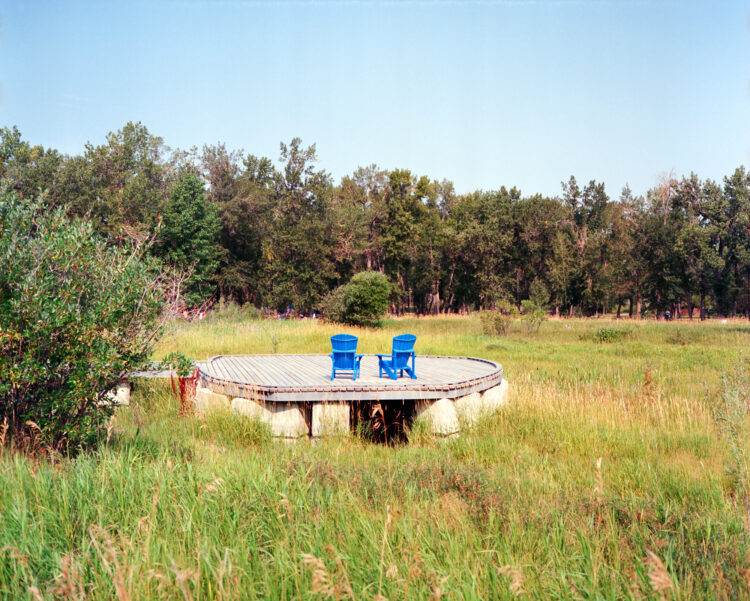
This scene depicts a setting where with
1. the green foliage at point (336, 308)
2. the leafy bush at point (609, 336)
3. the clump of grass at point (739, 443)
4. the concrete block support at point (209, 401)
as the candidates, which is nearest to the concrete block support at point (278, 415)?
the concrete block support at point (209, 401)

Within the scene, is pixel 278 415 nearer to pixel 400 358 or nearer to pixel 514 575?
pixel 400 358

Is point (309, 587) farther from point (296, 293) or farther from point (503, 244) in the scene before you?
point (503, 244)

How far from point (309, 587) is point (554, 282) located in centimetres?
3879

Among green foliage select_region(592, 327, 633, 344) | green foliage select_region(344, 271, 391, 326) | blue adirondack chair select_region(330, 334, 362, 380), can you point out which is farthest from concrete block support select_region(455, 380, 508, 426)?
green foliage select_region(344, 271, 391, 326)

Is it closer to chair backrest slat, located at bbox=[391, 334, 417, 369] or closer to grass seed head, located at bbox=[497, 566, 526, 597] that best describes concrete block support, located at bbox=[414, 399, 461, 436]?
chair backrest slat, located at bbox=[391, 334, 417, 369]

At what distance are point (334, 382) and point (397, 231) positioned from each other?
31621mm

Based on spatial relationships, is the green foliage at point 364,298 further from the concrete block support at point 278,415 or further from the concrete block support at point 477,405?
the concrete block support at point 278,415

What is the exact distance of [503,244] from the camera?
3894 centimetres

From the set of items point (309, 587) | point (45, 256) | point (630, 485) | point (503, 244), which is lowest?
point (630, 485)

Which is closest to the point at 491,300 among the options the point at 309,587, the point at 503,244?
the point at 503,244

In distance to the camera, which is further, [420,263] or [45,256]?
[420,263]

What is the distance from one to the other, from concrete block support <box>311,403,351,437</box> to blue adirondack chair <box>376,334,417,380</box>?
1463 mm

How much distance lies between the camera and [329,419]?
666 centimetres

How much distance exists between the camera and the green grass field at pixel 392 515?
239 cm
